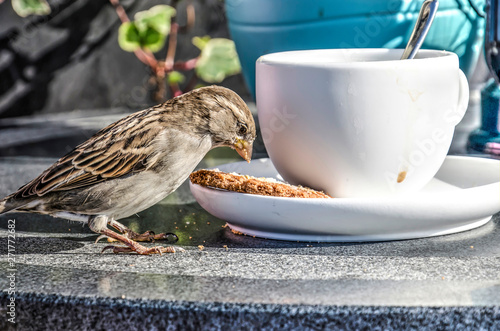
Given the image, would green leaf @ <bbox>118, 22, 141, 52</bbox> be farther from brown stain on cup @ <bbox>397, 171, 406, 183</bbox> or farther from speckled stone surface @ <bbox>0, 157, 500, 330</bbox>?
brown stain on cup @ <bbox>397, 171, 406, 183</bbox>

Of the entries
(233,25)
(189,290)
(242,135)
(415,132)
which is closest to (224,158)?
(233,25)

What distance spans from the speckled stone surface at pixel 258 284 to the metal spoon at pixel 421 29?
267 mm

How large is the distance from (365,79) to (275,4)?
57 centimetres


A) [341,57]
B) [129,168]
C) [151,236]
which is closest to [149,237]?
[151,236]

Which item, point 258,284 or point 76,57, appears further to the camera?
point 76,57

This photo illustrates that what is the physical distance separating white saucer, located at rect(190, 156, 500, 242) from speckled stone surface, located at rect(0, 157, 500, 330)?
0.05 feet

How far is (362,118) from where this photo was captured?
863mm

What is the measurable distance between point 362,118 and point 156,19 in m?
1.23

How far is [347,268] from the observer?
2.48 ft

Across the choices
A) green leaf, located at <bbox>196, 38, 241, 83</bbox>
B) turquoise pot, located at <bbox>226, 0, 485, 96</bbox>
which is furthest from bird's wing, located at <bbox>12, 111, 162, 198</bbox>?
green leaf, located at <bbox>196, 38, 241, 83</bbox>

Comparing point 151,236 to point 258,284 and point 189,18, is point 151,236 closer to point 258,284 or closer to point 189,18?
point 258,284

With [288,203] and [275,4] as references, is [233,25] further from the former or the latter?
[288,203]

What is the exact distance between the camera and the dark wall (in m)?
1.97

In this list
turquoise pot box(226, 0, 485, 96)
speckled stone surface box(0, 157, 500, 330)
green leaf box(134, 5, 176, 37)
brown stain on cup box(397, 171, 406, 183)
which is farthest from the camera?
green leaf box(134, 5, 176, 37)
